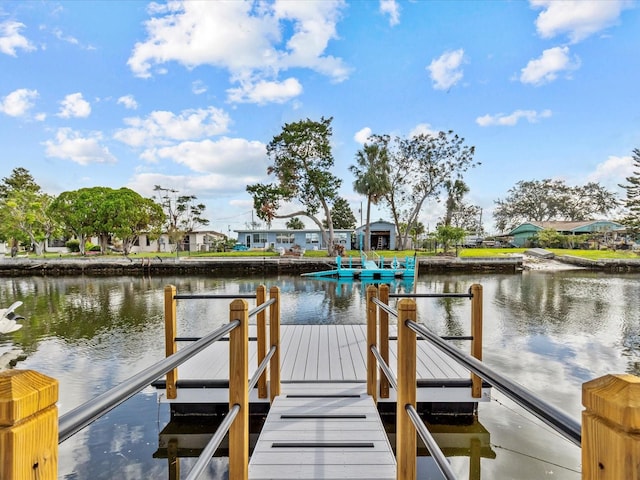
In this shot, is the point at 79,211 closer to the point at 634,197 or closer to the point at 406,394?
the point at 406,394

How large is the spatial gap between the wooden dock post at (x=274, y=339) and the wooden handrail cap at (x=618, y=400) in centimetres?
268

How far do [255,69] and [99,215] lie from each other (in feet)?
58.3

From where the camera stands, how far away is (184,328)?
29.8ft

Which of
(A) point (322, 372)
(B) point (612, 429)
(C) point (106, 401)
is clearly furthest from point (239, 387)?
(A) point (322, 372)

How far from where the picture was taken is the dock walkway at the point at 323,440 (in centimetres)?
228

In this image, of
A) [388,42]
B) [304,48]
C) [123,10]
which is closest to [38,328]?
[123,10]

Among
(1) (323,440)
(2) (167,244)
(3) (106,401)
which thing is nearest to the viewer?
(3) (106,401)

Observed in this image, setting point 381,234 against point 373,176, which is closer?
point 373,176

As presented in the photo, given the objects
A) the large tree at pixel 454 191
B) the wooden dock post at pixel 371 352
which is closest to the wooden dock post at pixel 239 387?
the wooden dock post at pixel 371 352

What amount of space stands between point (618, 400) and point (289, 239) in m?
35.1

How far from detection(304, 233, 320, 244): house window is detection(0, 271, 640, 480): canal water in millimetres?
17435

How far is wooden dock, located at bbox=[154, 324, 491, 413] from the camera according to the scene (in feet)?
12.3

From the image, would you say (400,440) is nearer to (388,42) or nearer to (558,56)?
(388,42)

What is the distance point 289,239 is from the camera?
3547 cm
